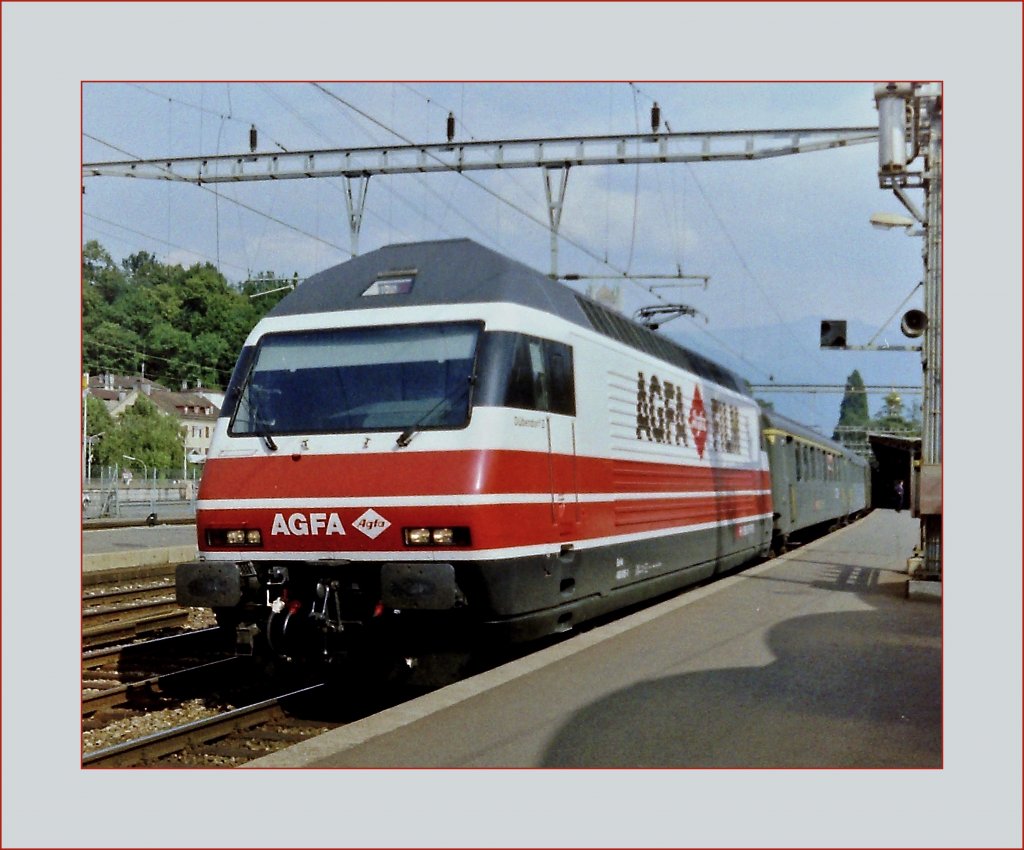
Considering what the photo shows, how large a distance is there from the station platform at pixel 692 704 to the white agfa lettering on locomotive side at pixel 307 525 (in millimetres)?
1338

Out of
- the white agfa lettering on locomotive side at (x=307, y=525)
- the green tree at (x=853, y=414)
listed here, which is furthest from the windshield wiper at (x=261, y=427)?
the green tree at (x=853, y=414)

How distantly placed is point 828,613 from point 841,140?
478 cm

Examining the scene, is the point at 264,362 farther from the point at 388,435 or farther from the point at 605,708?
the point at 605,708

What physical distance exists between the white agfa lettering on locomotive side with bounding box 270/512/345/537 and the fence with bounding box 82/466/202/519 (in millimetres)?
2350

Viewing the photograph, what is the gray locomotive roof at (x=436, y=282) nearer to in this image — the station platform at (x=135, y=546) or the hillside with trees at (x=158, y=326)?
the hillside with trees at (x=158, y=326)

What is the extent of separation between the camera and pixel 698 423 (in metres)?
13.5

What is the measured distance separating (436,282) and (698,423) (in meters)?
5.98

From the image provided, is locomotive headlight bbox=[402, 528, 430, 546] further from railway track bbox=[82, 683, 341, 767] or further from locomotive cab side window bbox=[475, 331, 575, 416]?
railway track bbox=[82, 683, 341, 767]

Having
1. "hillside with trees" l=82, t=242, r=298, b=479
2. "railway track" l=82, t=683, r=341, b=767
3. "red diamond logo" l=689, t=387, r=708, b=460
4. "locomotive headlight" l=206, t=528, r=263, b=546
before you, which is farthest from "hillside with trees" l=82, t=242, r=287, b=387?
"red diamond logo" l=689, t=387, r=708, b=460

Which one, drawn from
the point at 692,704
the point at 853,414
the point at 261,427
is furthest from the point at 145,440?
the point at 853,414

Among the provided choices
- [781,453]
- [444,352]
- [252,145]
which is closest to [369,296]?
[444,352]

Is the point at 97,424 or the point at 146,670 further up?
the point at 97,424

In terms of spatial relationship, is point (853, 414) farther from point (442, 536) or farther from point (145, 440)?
point (442, 536)

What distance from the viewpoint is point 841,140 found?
8609 millimetres
